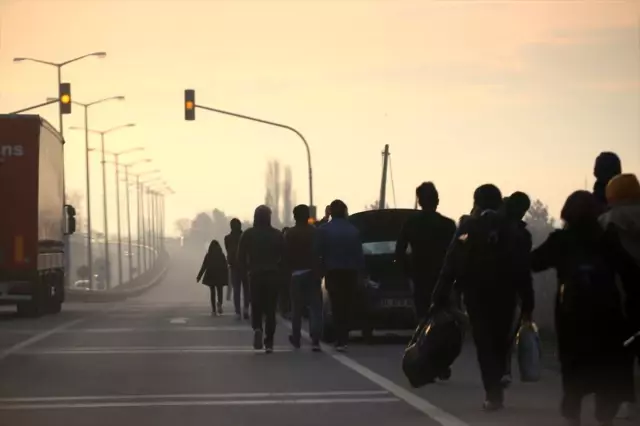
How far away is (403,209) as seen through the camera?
23000 mm

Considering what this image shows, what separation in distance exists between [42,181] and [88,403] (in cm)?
1838

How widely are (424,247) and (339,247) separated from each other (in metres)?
3.67

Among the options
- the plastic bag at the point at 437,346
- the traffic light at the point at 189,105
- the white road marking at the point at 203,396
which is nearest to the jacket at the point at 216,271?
the traffic light at the point at 189,105

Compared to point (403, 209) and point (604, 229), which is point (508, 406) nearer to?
point (604, 229)

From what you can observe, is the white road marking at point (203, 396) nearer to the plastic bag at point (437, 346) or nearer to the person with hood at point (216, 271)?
the plastic bag at point (437, 346)

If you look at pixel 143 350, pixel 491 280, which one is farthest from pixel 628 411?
pixel 143 350

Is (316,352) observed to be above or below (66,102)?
below

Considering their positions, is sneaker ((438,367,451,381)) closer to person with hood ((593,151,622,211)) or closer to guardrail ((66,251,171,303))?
person with hood ((593,151,622,211))

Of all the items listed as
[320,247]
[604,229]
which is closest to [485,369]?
[604,229]

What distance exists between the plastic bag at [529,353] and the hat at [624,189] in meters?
1.29

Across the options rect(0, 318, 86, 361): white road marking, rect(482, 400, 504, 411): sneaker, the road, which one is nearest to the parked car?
the road

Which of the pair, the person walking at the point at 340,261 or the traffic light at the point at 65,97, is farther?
the traffic light at the point at 65,97

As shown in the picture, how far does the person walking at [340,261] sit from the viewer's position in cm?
2008

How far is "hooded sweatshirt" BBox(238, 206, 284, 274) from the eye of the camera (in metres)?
20.8
